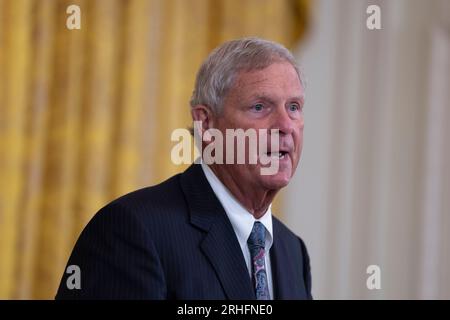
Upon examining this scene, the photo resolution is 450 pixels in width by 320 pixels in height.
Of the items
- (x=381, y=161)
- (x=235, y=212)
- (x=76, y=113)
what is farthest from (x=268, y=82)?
(x=381, y=161)

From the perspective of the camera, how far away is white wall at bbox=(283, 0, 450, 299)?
5.53 metres

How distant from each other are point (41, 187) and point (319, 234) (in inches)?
93.9

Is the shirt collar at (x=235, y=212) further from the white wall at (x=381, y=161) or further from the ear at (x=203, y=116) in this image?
the white wall at (x=381, y=161)

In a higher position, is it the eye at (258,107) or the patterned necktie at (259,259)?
the eye at (258,107)

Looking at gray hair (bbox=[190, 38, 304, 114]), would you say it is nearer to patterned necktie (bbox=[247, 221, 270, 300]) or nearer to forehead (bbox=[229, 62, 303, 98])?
forehead (bbox=[229, 62, 303, 98])

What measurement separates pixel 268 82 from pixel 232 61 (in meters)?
0.10

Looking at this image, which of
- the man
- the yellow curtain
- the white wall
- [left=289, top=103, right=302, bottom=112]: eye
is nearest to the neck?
the man

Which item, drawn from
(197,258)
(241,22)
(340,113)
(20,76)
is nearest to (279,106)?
(197,258)

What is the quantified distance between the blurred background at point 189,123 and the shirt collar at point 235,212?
1713mm

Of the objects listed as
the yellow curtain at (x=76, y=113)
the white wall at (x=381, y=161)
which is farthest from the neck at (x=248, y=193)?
the white wall at (x=381, y=161)

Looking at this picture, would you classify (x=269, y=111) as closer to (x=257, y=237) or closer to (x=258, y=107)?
(x=258, y=107)

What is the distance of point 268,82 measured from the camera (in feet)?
6.51

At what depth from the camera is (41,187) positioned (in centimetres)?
379

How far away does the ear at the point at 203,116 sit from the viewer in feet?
6.88
